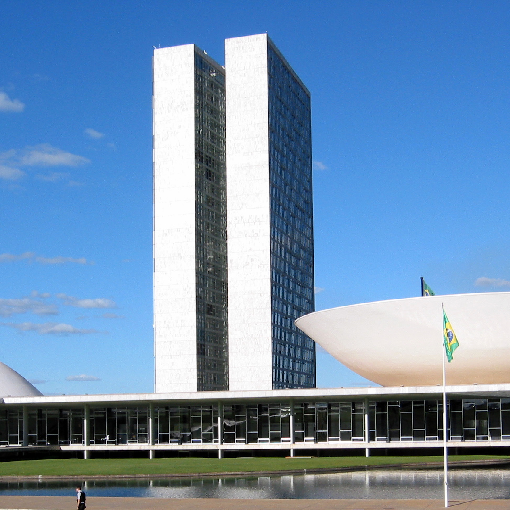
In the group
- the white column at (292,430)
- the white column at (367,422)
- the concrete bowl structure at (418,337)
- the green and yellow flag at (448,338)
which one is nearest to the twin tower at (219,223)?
the white column at (292,430)

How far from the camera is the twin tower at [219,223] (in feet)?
296

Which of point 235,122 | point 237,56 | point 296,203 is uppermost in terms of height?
point 237,56

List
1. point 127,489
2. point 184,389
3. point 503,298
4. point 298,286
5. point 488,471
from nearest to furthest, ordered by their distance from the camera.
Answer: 1. point 127,489
2. point 488,471
3. point 503,298
4. point 184,389
5. point 298,286

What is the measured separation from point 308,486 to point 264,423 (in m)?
23.9

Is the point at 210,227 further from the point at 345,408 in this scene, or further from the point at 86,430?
the point at 345,408

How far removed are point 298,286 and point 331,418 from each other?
4983 cm

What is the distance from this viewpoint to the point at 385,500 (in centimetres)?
2592

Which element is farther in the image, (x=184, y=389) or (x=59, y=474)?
(x=184, y=389)

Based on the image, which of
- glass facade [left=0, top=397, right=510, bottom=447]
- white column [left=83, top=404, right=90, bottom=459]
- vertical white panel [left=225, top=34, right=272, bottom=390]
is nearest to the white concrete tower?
vertical white panel [left=225, top=34, right=272, bottom=390]

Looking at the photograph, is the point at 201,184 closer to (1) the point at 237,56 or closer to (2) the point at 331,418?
(1) the point at 237,56

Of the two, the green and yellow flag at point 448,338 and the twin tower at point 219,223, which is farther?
the twin tower at point 219,223

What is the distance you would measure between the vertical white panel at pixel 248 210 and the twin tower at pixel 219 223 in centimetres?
10

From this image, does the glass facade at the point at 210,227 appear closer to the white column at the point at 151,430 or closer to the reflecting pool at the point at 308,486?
the white column at the point at 151,430

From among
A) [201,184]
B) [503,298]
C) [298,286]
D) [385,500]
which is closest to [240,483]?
[385,500]
